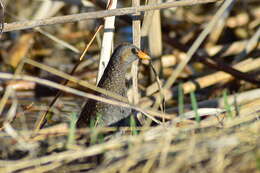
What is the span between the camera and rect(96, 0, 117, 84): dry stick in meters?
4.43

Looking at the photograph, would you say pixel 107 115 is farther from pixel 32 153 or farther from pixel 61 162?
pixel 61 162

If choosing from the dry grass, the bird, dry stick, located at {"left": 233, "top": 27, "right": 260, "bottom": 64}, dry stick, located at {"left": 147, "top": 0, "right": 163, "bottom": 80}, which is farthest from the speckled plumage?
dry stick, located at {"left": 233, "top": 27, "right": 260, "bottom": 64}

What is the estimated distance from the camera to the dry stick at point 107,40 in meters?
4.43

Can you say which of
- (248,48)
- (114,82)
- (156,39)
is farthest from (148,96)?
(248,48)

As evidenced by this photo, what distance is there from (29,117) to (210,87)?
6.94 ft

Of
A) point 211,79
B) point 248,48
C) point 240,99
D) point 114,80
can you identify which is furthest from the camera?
point 248,48

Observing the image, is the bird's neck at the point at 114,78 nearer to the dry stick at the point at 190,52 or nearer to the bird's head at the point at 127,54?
the bird's head at the point at 127,54

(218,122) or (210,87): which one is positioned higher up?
(210,87)

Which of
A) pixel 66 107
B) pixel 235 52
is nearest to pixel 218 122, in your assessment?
pixel 66 107

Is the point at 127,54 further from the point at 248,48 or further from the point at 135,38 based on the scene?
the point at 248,48

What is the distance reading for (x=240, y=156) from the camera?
294 centimetres

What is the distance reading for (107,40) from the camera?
446cm

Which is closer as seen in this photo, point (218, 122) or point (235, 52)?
point (218, 122)

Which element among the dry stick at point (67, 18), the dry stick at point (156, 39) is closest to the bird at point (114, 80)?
the dry stick at point (67, 18)
